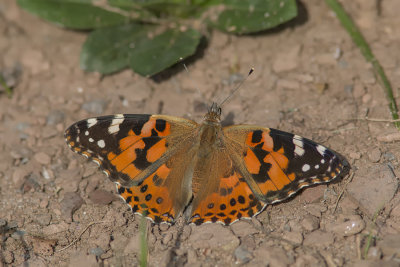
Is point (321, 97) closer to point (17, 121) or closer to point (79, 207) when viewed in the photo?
point (79, 207)

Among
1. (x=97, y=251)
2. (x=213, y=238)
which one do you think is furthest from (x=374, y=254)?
(x=97, y=251)

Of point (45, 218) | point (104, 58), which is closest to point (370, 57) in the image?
point (104, 58)

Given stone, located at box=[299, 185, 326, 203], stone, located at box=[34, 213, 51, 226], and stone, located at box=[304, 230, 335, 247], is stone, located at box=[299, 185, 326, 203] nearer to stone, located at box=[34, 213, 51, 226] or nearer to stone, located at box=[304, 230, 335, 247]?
stone, located at box=[304, 230, 335, 247]

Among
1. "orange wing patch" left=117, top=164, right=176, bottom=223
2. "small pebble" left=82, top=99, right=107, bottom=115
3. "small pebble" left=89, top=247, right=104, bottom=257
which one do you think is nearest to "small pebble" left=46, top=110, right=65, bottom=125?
"small pebble" left=82, top=99, right=107, bottom=115

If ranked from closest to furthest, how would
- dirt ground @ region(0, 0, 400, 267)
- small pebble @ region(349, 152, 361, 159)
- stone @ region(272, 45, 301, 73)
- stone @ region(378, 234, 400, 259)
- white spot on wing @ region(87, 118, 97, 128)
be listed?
1. stone @ region(378, 234, 400, 259)
2. dirt ground @ region(0, 0, 400, 267)
3. white spot on wing @ region(87, 118, 97, 128)
4. small pebble @ region(349, 152, 361, 159)
5. stone @ region(272, 45, 301, 73)

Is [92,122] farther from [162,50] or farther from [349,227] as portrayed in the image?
[349,227]
